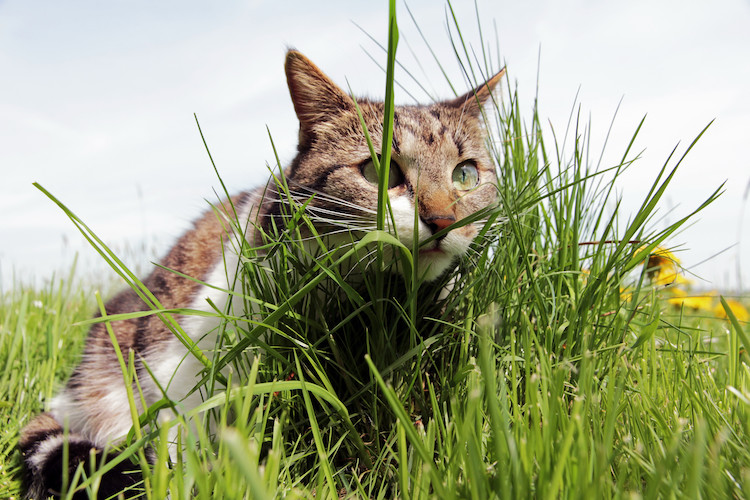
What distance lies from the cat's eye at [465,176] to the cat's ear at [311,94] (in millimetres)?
389

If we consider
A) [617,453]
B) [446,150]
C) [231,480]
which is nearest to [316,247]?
[446,150]

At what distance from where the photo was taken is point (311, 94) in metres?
1.54

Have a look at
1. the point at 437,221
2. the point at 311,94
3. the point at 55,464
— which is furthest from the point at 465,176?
the point at 55,464

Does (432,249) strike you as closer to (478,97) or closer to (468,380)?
(468,380)

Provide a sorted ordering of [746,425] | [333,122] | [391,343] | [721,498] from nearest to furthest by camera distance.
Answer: [721,498], [746,425], [391,343], [333,122]

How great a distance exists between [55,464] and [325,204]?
40.3 inches

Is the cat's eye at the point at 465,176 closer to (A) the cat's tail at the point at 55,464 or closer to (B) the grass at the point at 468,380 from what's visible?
(B) the grass at the point at 468,380

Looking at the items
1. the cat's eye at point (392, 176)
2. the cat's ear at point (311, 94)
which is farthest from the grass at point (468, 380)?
the cat's ear at point (311, 94)

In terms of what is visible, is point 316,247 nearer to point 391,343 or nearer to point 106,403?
point 391,343

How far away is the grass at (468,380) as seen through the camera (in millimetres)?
777

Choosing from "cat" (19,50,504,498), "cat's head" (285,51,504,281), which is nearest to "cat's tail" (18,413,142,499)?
"cat" (19,50,504,498)

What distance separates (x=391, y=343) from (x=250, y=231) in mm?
704

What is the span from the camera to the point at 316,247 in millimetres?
1418

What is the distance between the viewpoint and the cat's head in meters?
1.28
